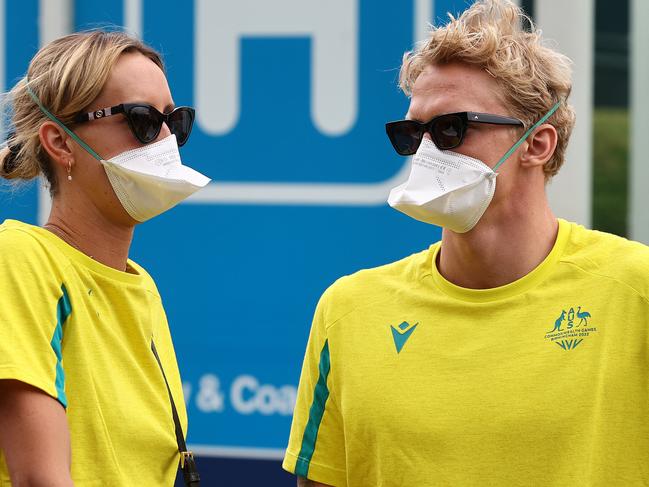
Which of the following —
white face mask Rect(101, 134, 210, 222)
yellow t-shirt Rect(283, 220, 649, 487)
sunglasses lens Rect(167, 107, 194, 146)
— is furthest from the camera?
sunglasses lens Rect(167, 107, 194, 146)

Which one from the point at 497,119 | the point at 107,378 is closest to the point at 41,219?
the point at 107,378

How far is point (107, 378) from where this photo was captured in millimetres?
2287

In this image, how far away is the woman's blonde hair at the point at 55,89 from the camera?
2.45 m

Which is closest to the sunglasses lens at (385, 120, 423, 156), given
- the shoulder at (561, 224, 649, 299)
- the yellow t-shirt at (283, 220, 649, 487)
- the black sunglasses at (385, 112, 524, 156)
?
the black sunglasses at (385, 112, 524, 156)

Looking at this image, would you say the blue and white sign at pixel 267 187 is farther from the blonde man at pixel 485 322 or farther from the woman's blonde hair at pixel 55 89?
the woman's blonde hair at pixel 55 89

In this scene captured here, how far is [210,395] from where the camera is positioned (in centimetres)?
377

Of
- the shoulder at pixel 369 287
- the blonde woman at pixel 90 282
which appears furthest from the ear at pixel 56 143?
the shoulder at pixel 369 287

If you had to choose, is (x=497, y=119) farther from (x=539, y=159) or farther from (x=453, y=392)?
(x=453, y=392)

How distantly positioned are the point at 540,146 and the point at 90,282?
39.7 inches

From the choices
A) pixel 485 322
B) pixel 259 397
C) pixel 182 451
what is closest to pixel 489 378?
pixel 485 322

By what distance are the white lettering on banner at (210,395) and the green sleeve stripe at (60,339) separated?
1.54m

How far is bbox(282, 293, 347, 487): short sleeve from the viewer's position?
246 cm

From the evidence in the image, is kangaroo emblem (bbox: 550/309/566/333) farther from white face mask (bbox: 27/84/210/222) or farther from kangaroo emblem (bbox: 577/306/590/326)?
white face mask (bbox: 27/84/210/222)

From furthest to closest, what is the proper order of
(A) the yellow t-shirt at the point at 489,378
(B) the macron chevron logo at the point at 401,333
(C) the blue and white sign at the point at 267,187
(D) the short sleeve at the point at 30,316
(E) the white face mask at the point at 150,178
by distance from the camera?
1. (C) the blue and white sign at the point at 267,187
2. (E) the white face mask at the point at 150,178
3. (B) the macron chevron logo at the point at 401,333
4. (A) the yellow t-shirt at the point at 489,378
5. (D) the short sleeve at the point at 30,316
